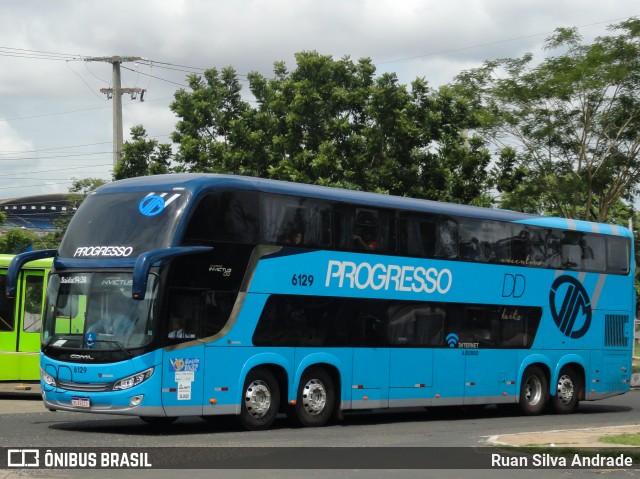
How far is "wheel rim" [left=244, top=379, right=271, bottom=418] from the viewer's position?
1795 cm

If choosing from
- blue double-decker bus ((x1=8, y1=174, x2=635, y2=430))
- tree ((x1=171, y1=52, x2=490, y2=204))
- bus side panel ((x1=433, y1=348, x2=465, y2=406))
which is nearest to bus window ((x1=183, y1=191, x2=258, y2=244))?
blue double-decker bus ((x1=8, y1=174, x2=635, y2=430))

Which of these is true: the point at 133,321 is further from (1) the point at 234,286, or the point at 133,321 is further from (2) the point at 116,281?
(1) the point at 234,286

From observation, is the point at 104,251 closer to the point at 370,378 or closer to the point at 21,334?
the point at 370,378

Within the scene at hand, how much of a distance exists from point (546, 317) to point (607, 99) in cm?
1247

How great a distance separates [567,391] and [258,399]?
9043 mm

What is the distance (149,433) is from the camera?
17047 millimetres

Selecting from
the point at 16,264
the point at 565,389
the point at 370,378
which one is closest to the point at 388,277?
the point at 370,378

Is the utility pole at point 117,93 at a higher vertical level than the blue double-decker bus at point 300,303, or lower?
higher

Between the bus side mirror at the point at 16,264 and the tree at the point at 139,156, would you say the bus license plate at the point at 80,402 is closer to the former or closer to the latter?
the bus side mirror at the point at 16,264

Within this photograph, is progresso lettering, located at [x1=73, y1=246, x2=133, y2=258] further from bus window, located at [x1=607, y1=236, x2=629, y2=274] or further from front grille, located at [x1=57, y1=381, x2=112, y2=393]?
bus window, located at [x1=607, y1=236, x2=629, y2=274]

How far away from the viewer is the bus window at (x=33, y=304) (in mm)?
24047

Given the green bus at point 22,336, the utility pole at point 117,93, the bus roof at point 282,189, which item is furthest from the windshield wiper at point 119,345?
the utility pole at point 117,93

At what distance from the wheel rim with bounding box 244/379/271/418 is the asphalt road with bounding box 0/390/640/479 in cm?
43

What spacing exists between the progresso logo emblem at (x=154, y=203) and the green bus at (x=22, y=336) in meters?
7.38
